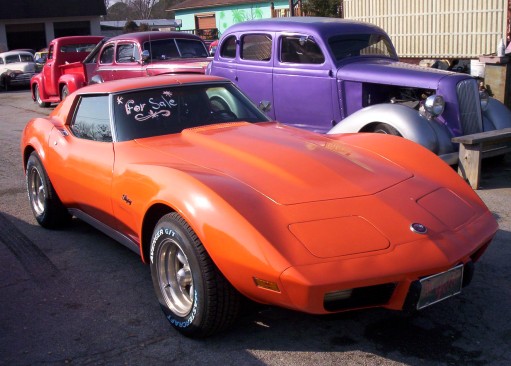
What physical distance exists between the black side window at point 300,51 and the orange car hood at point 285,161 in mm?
3543

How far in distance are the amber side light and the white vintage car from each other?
70.9 ft

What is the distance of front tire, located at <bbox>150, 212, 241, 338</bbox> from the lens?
11.1ft

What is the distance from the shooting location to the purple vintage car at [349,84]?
6.96 metres

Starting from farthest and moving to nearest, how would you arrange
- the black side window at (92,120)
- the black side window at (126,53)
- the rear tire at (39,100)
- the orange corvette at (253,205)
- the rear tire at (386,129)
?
the rear tire at (39,100) < the black side window at (126,53) < the rear tire at (386,129) < the black side window at (92,120) < the orange corvette at (253,205)

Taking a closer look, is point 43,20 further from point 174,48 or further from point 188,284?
point 188,284

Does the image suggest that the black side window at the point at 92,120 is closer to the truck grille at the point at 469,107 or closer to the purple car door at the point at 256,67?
the purple car door at the point at 256,67

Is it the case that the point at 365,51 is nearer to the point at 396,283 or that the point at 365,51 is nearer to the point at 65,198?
the point at 65,198

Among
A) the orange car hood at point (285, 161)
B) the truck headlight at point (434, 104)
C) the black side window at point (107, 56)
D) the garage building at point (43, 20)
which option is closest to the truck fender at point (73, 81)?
the black side window at point (107, 56)

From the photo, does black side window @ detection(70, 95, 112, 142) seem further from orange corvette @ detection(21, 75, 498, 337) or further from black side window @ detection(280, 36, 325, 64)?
black side window @ detection(280, 36, 325, 64)

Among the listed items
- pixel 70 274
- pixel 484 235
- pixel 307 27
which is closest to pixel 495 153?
pixel 307 27

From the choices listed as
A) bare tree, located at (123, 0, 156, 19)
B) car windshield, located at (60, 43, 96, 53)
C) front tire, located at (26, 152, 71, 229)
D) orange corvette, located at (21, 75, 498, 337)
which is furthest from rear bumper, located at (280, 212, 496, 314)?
bare tree, located at (123, 0, 156, 19)

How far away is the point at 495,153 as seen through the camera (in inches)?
277

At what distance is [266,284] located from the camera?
310 centimetres

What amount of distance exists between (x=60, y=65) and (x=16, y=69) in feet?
28.9
